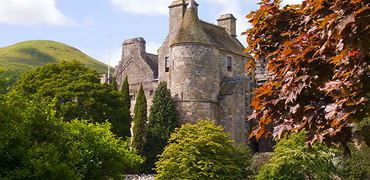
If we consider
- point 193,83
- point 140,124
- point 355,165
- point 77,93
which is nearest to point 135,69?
point 140,124

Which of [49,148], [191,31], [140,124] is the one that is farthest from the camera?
[140,124]

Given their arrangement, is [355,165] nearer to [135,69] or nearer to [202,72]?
[202,72]

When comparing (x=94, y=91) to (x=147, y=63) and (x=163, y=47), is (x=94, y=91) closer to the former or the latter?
(x=163, y=47)

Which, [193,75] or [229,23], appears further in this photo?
Result: [229,23]

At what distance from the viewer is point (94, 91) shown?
3675 cm

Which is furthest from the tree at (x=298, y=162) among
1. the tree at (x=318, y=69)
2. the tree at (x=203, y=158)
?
the tree at (x=318, y=69)

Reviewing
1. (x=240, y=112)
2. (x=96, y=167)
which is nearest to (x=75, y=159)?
(x=96, y=167)

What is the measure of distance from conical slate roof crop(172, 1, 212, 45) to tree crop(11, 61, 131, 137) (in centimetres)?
760

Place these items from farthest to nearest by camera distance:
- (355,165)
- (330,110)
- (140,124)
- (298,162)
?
(140,124) → (355,165) → (298,162) → (330,110)

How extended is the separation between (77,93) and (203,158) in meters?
11.9

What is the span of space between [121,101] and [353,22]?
34.5 metres

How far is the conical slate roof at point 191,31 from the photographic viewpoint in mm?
40688

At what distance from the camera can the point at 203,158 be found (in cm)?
2922

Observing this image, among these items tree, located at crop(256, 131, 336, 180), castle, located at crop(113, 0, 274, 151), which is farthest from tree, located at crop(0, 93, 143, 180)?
castle, located at crop(113, 0, 274, 151)
